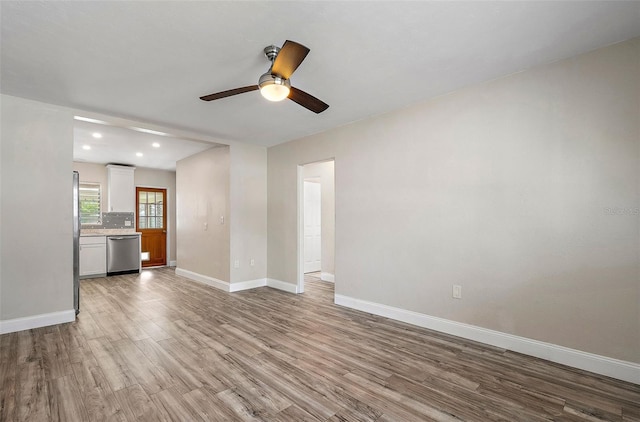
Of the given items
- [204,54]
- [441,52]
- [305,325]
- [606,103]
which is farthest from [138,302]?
[606,103]

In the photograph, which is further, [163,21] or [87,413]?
[163,21]

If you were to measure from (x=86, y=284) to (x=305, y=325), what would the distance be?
16.3 feet

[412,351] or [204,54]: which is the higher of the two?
[204,54]

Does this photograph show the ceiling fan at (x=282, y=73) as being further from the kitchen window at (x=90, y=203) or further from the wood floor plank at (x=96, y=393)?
the kitchen window at (x=90, y=203)

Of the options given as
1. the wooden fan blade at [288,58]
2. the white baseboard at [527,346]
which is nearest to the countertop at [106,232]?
the white baseboard at [527,346]

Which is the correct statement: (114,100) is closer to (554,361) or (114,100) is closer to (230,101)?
(230,101)

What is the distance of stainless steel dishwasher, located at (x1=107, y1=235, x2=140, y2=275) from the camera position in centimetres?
655

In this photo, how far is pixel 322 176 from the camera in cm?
604

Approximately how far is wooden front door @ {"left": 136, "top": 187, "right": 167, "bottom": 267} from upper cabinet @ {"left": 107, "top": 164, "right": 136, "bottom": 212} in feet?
1.25

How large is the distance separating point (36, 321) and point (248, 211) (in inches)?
120

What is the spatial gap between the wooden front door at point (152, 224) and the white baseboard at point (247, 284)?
13.4 ft

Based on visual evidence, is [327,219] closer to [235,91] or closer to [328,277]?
[328,277]

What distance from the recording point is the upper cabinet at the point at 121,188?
277 inches

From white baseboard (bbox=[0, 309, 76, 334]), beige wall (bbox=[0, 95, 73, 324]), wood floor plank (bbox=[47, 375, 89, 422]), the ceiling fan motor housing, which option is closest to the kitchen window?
beige wall (bbox=[0, 95, 73, 324])
